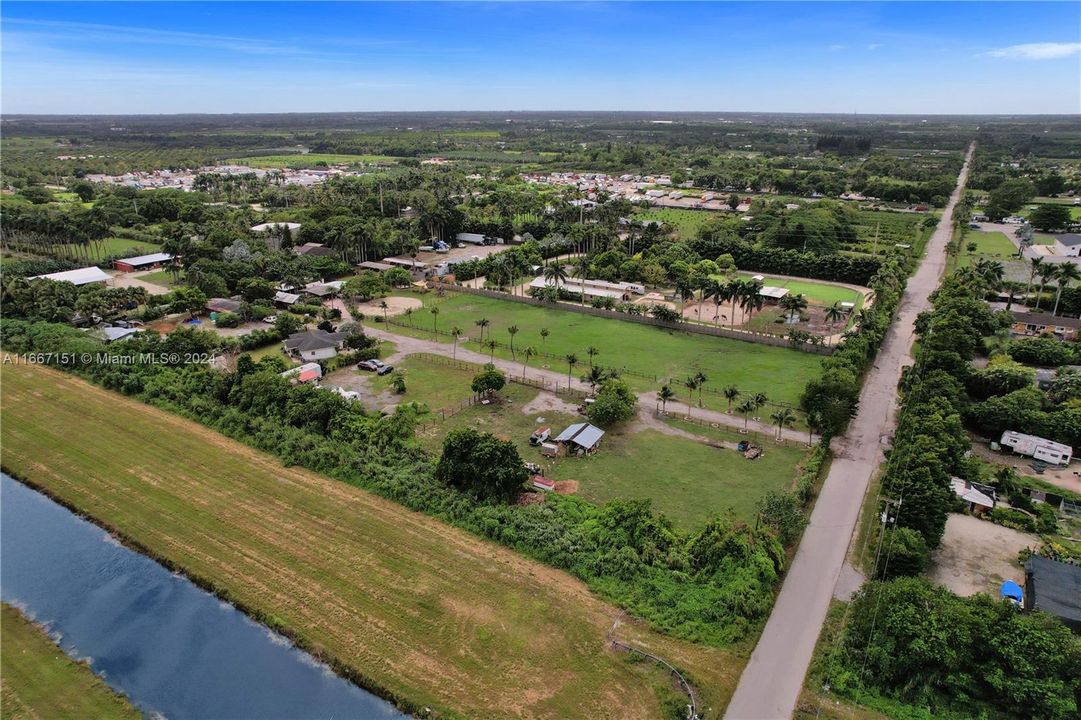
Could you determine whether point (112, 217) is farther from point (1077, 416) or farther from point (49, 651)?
point (1077, 416)

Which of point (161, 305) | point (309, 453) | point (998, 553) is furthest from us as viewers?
point (161, 305)

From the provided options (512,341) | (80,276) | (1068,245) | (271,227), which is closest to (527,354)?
(512,341)

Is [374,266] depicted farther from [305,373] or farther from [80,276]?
[305,373]

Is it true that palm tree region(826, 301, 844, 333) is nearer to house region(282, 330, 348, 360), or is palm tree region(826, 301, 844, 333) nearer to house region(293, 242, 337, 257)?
house region(282, 330, 348, 360)

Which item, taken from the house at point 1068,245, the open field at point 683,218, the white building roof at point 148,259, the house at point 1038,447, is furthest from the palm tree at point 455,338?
the house at point 1068,245

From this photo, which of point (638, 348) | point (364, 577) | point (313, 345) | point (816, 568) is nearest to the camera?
point (364, 577)

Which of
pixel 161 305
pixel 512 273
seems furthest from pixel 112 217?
pixel 512 273
